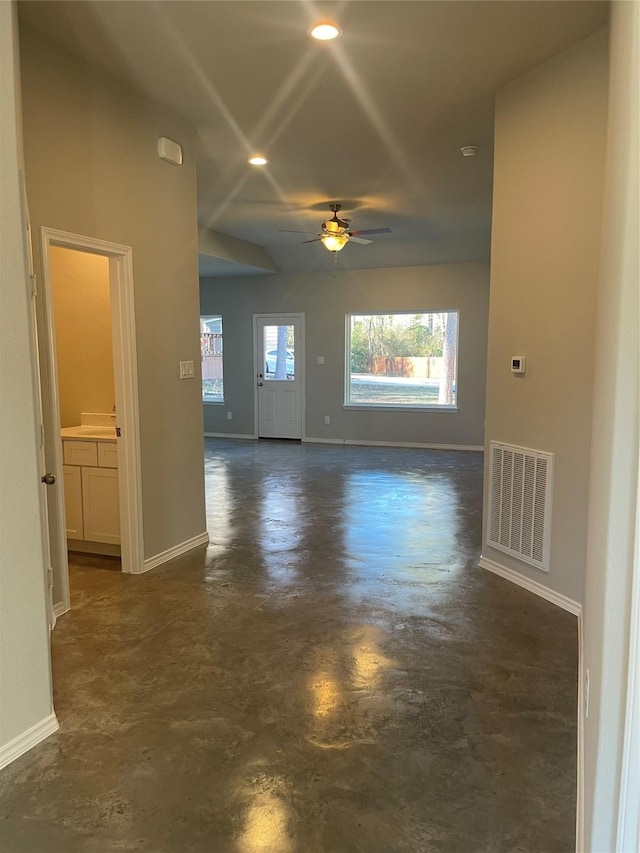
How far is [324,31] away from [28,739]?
3356mm

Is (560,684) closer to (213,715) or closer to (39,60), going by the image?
(213,715)

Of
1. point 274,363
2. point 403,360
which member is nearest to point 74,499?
point 274,363

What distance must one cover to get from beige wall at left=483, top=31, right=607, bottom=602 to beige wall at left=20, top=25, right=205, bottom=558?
2.13 meters

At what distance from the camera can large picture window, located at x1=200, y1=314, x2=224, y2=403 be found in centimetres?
1020

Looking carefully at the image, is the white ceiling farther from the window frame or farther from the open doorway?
the window frame

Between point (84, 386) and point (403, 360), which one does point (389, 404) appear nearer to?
point (403, 360)

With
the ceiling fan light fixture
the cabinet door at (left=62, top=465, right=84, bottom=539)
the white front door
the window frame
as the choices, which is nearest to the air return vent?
the cabinet door at (left=62, top=465, right=84, bottom=539)

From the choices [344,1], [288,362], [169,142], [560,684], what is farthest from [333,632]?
[288,362]

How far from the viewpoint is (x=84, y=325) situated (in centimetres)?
439

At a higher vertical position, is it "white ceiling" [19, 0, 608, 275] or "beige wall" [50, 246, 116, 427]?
"white ceiling" [19, 0, 608, 275]

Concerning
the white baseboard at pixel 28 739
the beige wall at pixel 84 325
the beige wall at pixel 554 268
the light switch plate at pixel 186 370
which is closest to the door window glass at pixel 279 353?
the beige wall at pixel 84 325

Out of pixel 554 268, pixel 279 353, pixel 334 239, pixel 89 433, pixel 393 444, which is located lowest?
pixel 393 444

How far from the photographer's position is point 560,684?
2.51m

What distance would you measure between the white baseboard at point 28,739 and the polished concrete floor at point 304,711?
0.04 metres
